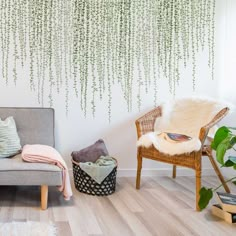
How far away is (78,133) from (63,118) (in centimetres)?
21

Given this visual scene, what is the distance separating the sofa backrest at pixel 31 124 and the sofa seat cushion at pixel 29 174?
0.55 metres

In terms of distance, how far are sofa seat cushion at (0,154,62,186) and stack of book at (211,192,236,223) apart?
Result: 3.85ft

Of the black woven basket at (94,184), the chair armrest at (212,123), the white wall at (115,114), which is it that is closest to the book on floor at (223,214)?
the chair armrest at (212,123)

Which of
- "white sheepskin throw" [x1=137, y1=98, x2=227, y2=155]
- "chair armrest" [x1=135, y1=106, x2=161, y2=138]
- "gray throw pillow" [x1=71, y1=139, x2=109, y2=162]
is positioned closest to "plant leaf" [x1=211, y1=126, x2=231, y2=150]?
"white sheepskin throw" [x1=137, y1=98, x2=227, y2=155]

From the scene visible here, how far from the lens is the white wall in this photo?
343 cm

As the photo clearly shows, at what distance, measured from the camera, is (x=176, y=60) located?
3.67 m

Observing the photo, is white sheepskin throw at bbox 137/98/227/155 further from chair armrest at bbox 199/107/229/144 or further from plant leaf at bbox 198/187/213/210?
plant leaf at bbox 198/187/213/210

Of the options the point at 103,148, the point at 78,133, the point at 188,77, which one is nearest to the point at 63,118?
the point at 78,133

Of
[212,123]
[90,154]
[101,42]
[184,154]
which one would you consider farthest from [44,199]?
[101,42]

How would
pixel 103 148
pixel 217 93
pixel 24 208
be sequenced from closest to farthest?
pixel 24 208, pixel 103 148, pixel 217 93

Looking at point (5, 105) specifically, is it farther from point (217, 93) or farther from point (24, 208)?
point (217, 93)

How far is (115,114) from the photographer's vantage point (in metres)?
3.62

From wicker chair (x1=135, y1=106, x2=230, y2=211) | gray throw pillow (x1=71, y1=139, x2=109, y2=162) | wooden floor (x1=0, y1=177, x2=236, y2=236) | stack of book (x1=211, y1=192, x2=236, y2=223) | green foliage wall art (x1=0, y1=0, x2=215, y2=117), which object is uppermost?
green foliage wall art (x1=0, y1=0, x2=215, y2=117)

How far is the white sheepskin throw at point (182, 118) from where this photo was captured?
9.97 ft
